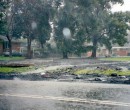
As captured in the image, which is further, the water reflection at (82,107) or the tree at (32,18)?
the tree at (32,18)

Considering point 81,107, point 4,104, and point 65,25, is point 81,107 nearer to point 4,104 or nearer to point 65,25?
point 4,104

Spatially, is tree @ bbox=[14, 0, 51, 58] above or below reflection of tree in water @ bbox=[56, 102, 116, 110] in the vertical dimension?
above

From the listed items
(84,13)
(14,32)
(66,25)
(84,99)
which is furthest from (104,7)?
(84,99)

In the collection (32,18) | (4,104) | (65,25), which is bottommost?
(4,104)

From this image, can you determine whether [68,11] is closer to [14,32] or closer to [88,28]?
[88,28]

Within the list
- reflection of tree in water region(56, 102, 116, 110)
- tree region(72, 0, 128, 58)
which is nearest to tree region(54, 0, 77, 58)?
tree region(72, 0, 128, 58)

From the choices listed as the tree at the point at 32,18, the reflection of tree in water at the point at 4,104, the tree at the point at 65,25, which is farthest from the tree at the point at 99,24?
the reflection of tree in water at the point at 4,104

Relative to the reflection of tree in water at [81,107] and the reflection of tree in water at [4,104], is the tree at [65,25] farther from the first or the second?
the reflection of tree in water at [81,107]

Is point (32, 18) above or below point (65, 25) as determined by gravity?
above

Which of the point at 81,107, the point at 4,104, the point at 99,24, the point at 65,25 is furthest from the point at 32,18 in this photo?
the point at 81,107

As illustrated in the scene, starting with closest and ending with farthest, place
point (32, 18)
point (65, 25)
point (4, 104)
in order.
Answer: point (4, 104), point (32, 18), point (65, 25)

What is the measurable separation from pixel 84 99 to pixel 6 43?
6282 cm

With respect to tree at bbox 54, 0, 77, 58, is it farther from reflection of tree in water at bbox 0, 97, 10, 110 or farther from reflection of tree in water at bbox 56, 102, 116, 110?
reflection of tree in water at bbox 56, 102, 116, 110

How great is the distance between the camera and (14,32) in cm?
6272
